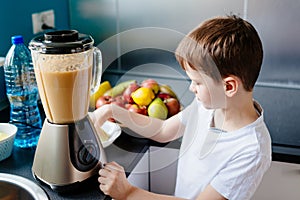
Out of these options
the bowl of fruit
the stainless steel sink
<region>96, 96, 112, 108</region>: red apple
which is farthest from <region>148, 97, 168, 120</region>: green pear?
the stainless steel sink

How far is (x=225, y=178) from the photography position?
95 centimetres

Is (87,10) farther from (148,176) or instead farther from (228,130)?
(228,130)

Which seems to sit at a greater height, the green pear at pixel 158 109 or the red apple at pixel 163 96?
the red apple at pixel 163 96

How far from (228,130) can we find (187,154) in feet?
0.52

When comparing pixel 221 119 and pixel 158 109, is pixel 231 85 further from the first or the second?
pixel 158 109

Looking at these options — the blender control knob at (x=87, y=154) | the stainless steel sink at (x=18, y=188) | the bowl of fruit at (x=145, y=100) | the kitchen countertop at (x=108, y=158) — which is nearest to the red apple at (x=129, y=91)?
the bowl of fruit at (x=145, y=100)

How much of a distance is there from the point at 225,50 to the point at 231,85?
84 millimetres

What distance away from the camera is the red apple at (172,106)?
1160 millimetres

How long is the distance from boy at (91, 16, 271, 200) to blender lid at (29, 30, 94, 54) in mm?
221

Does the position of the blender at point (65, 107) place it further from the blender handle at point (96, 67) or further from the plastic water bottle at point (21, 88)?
the plastic water bottle at point (21, 88)

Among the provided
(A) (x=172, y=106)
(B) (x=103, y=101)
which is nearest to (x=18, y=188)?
(B) (x=103, y=101)

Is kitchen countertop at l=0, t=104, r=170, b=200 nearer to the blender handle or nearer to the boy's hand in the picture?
the boy's hand

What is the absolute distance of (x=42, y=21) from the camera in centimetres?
154

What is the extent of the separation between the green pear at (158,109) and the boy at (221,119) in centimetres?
6
